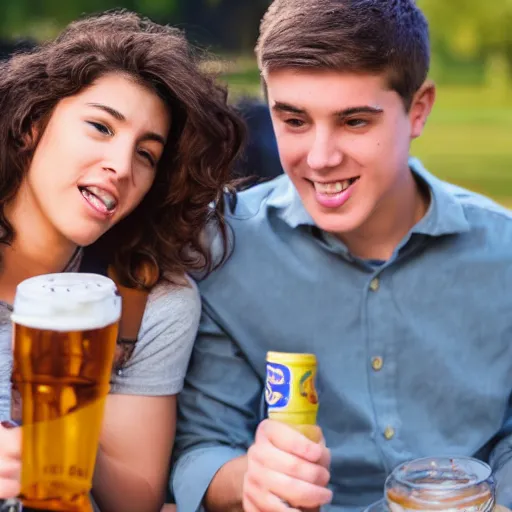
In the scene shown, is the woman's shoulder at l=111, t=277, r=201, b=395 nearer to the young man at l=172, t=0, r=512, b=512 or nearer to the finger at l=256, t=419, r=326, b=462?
the young man at l=172, t=0, r=512, b=512

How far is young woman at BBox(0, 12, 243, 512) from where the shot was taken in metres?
1.90

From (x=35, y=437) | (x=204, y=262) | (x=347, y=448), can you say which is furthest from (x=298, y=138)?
(x=35, y=437)

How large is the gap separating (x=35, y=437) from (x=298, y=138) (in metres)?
0.84

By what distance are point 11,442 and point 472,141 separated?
74.0ft

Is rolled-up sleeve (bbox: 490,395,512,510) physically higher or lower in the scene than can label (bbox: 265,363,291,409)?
lower

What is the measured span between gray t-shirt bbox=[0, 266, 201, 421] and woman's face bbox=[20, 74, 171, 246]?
0.72 feet

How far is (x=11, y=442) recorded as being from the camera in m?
1.51

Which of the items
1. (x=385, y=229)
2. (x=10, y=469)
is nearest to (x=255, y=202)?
(x=385, y=229)

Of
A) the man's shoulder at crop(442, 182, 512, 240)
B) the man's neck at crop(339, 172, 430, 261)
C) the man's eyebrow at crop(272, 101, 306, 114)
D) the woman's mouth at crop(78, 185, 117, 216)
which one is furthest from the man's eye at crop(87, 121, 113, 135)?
the man's shoulder at crop(442, 182, 512, 240)

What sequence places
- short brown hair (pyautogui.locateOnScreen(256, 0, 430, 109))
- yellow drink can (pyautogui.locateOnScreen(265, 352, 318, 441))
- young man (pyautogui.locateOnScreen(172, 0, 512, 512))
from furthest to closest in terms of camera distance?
young man (pyautogui.locateOnScreen(172, 0, 512, 512)), short brown hair (pyautogui.locateOnScreen(256, 0, 430, 109)), yellow drink can (pyautogui.locateOnScreen(265, 352, 318, 441))

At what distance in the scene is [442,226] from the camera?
7.09ft

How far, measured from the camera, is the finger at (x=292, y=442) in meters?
1.59

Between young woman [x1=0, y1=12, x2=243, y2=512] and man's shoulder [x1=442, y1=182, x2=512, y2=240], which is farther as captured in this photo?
man's shoulder [x1=442, y1=182, x2=512, y2=240]

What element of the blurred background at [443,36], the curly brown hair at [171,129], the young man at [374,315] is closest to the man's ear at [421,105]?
the young man at [374,315]
